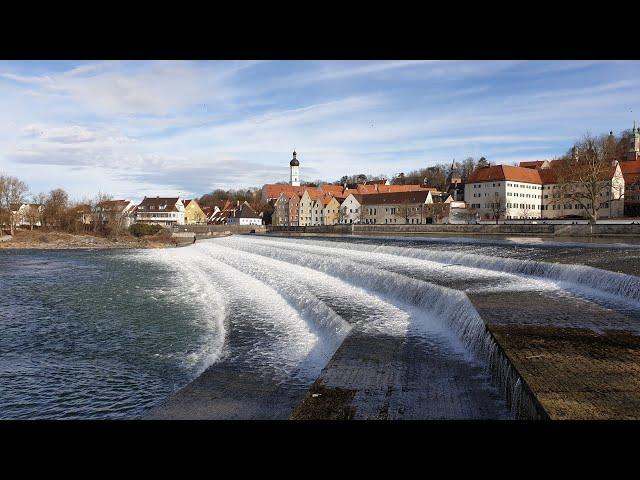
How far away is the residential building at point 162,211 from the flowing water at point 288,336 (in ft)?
285

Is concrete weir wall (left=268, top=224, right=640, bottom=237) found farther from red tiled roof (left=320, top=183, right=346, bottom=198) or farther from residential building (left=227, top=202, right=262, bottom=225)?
red tiled roof (left=320, top=183, right=346, bottom=198)

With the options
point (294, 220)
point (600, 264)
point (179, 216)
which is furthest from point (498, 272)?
point (179, 216)

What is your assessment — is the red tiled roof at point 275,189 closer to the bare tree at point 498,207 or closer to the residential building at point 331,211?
the residential building at point 331,211

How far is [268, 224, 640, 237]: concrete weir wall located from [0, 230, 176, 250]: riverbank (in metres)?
20.5

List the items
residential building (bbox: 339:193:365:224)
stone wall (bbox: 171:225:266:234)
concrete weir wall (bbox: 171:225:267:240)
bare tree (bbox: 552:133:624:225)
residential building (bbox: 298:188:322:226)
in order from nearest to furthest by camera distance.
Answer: bare tree (bbox: 552:133:624:225), concrete weir wall (bbox: 171:225:267:240), stone wall (bbox: 171:225:266:234), residential building (bbox: 339:193:365:224), residential building (bbox: 298:188:322:226)

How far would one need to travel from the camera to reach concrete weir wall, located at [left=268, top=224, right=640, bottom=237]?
108ft

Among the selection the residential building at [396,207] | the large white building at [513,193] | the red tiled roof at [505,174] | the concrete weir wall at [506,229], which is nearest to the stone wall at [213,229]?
the concrete weir wall at [506,229]

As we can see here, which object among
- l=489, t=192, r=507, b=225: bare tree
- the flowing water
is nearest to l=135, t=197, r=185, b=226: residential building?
l=489, t=192, r=507, b=225: bare tree

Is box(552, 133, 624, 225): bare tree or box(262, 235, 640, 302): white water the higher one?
box(552, 133, 624, 225): bare tree

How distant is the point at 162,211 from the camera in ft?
344

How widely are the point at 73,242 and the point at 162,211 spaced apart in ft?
172

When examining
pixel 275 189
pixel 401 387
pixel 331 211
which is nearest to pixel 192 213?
pixel 275 189

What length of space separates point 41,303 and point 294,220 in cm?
7677
